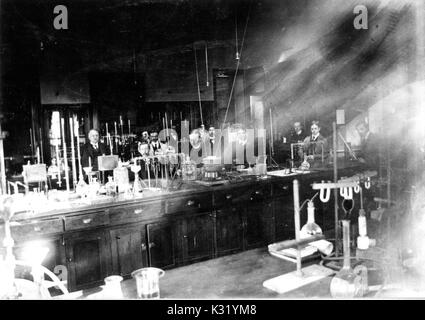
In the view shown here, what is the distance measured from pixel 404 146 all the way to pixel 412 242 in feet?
9.59

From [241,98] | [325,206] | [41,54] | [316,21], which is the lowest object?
[325,206]

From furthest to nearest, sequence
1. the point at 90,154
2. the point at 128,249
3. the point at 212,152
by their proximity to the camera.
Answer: the point at 212,152 < the point at 90,154 < the point at 128,249

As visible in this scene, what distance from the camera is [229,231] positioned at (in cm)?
435

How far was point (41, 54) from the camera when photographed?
5863 mm

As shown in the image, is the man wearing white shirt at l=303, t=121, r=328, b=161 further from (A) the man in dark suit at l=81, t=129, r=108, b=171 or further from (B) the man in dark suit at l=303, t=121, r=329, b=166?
(A) the man in dark suit at l=81, t=129, r=108, b=171

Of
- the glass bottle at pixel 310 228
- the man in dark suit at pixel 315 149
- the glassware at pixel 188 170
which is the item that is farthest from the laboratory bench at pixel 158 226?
the glass bottle at pixel 310 228

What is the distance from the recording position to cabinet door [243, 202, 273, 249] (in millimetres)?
4480

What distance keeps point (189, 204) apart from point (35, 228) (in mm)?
1530

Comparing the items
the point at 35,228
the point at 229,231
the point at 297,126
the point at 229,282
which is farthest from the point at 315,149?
the point at 229,282

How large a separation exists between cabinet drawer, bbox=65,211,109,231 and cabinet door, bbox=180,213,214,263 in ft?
2.81

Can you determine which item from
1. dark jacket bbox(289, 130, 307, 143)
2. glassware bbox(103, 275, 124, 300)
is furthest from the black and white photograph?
dark jacket bbox(289, 130, 307, 143)

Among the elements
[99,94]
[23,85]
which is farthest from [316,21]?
[23,85]

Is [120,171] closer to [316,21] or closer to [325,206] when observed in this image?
[325,206]

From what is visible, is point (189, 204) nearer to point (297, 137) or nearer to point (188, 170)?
point (188, 170)
